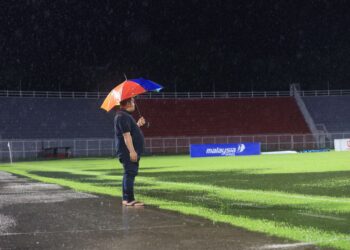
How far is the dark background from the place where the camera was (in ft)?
205

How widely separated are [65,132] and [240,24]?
27635 millimetres

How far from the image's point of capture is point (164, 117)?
196ft

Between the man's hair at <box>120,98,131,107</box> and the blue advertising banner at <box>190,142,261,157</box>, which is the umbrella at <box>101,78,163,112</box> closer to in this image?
the man's hair at <box>120,98,131,107</box>

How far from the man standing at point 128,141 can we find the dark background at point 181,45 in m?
54.1

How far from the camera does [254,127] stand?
58.9 m

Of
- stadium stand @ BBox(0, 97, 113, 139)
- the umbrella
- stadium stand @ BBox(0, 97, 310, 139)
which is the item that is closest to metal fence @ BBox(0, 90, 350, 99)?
stadium stand @ BBox(0, 97, 310, 139)

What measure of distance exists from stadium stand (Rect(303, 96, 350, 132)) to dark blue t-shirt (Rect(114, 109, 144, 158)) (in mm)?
53470

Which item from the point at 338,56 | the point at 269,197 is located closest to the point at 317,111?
the point at 338,56

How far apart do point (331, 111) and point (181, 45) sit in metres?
20.7

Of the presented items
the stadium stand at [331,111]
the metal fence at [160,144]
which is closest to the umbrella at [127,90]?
the metal fence at [160,144]

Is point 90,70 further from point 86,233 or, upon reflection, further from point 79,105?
point 86,233

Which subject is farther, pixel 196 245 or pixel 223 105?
pixel 223 105

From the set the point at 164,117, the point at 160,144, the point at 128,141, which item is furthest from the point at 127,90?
the point at 164,117

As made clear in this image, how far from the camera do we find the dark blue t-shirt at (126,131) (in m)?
9.02
